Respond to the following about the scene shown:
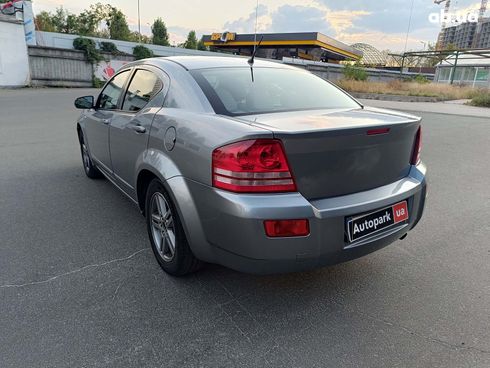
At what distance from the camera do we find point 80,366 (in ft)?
6.59

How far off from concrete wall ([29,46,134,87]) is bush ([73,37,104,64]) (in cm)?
31

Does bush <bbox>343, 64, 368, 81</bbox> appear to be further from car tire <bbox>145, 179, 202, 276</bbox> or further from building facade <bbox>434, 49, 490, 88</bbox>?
car tire <bbox>145, 179, 202, 276</bbox>

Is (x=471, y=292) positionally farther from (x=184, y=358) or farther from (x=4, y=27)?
(x=4, y=27)

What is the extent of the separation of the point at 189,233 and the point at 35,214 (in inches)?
94.2

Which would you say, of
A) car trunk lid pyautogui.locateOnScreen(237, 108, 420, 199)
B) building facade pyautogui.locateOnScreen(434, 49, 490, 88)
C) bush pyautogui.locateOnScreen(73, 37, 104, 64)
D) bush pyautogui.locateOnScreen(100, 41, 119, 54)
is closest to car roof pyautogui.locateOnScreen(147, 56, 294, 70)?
car trunk lid pyautogui.locateOnScreen(237, 108, 420, 199)

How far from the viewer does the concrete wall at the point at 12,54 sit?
19.7 meters

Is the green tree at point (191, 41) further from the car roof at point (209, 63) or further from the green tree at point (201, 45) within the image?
the car roof at point (209, 63)

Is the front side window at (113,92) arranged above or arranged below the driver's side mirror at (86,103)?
above

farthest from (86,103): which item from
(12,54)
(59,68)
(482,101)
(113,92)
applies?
(482,101)

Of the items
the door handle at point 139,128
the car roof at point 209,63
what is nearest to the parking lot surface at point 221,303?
the door handle at point 139,128

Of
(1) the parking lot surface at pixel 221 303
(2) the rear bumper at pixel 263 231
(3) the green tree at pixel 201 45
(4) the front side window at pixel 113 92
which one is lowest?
(1) the parking lot surface at pixel 221 303

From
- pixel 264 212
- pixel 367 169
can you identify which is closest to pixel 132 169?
pixel 264 212

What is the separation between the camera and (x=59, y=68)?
A: 22938 millimetres

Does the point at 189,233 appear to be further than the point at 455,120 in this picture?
No
